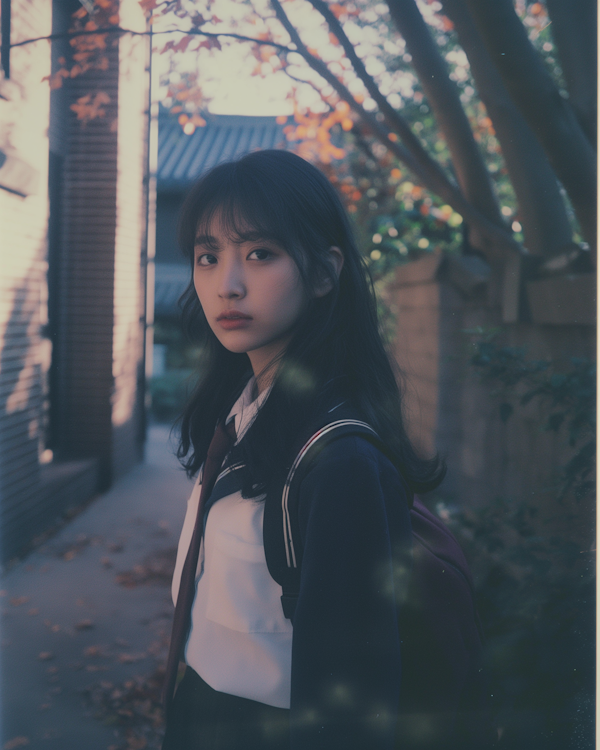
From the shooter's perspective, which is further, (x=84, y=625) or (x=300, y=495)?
(x=84, y=625)

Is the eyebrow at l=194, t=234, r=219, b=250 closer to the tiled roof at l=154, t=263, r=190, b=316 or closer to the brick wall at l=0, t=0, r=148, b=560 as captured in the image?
the brick wall at l=0, t=0, r=148, b=560

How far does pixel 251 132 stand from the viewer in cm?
1085

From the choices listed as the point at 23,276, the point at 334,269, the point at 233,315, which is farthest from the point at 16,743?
the point at 23,276

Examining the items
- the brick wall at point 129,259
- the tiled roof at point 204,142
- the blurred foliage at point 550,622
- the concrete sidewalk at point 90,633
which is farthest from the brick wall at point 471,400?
the tiled roof at point 204,142

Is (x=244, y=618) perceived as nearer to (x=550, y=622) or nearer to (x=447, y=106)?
(x=550, y=622)

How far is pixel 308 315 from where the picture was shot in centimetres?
126

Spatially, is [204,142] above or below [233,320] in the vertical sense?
above

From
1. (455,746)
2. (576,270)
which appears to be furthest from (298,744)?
(576,270)

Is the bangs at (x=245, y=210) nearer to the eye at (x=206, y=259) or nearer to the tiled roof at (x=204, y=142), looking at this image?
the eye at (x=206, y=259)

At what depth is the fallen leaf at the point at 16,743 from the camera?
2697 millimetres

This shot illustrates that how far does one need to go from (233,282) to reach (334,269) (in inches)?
8.4

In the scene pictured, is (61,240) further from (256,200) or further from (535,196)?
(256,200)

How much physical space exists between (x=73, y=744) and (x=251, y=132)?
9.97 m

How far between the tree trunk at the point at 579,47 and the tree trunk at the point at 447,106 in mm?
527
